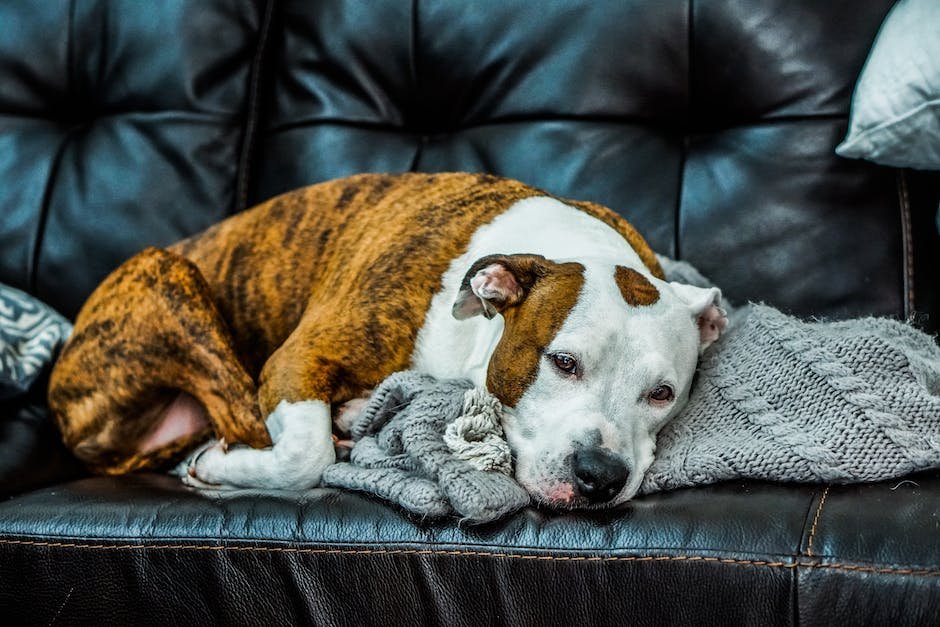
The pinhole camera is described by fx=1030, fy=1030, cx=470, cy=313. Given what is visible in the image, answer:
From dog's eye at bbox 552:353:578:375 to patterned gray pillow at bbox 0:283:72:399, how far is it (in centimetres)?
127

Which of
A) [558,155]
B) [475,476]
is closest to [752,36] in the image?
[558,155]

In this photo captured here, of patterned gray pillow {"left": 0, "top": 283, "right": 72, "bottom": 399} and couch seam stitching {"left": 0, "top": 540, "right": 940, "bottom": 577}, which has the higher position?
couch seam stitching {"left": 0, "top": 540, "right": 940, "bottom": 577}

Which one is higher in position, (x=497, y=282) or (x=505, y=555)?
(x=497, y=282)

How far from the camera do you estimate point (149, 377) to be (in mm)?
2160

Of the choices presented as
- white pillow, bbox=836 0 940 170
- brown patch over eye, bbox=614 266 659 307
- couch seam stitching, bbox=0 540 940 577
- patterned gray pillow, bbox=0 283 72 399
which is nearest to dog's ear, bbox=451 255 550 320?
brown patch over eye, bbox=614 266 659 307

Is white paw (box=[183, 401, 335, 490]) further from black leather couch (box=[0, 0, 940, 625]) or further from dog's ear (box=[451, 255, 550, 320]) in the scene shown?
dog's ear (box=[451, 255, 550, 320])

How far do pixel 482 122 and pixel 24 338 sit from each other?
1.22m

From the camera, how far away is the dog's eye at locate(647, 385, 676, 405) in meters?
1.71

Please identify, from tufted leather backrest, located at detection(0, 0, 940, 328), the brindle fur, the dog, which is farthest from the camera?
tufted leather backrest, located at detection(0, 0, 940, 328)

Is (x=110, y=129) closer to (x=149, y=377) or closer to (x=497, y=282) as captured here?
(x=149, y=377)

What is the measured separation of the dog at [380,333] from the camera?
5.50ft

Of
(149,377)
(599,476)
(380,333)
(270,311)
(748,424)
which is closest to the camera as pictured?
(599,476)

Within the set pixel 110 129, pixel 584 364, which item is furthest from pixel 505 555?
pixel 110 129

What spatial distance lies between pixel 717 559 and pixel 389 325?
84cm
